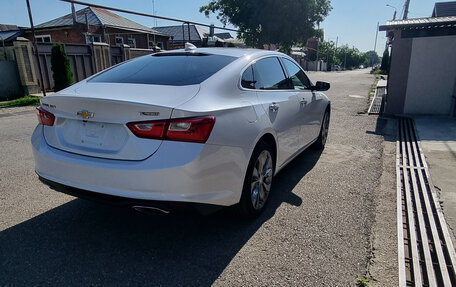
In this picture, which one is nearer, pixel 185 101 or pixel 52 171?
pixel 185 101

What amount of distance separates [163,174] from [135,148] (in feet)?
0.91

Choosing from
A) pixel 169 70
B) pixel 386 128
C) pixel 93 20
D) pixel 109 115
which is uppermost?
pixel 93 20

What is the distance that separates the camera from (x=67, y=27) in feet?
80.6

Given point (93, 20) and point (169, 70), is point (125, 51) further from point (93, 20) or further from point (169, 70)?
point (169, 70)

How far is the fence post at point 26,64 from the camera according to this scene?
12219mm

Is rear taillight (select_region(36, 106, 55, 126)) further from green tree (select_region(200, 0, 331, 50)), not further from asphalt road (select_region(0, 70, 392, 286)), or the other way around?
green tree (select_region(200, 0, 331, 50))

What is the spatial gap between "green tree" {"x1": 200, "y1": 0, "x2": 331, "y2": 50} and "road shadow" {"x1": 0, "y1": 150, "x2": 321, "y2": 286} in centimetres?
2867

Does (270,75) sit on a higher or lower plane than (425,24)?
lower

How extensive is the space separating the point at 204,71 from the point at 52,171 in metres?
1.48

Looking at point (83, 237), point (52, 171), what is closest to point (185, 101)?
point (52, 171)

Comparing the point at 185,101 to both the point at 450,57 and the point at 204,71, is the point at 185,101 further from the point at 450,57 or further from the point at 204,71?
the point at 450,57

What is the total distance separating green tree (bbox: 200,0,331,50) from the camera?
30141mm

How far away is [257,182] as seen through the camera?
3.00m

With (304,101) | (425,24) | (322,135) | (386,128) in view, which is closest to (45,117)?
(304,101)
